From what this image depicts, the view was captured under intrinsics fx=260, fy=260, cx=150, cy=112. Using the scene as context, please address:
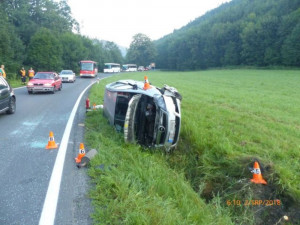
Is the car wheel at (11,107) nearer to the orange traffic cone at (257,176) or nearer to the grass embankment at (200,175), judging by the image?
the grass embankment at (200,175)

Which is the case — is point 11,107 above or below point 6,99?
below

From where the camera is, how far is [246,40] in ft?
227

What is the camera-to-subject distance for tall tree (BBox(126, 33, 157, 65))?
11019cm

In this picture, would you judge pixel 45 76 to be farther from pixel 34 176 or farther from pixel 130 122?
pixel 34 176

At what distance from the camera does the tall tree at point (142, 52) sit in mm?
110188

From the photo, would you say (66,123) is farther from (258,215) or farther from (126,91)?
(258,215)

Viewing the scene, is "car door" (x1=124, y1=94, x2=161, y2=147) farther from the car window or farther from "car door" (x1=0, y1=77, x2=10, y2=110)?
the car window

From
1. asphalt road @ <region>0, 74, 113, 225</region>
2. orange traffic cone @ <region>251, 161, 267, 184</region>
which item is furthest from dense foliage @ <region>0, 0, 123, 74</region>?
orange traffic cone @ <region>251, 161, 267, 184</region>

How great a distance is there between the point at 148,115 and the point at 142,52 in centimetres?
10838

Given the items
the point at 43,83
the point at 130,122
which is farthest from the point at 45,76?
the point at 130,122

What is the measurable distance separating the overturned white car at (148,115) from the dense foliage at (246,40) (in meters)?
55.2

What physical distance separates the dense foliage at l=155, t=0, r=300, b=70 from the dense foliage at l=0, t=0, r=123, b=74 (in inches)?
1626

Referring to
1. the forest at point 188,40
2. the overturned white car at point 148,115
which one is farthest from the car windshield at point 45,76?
the forest at point 188,40

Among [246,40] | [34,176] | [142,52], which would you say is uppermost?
[246,40]
